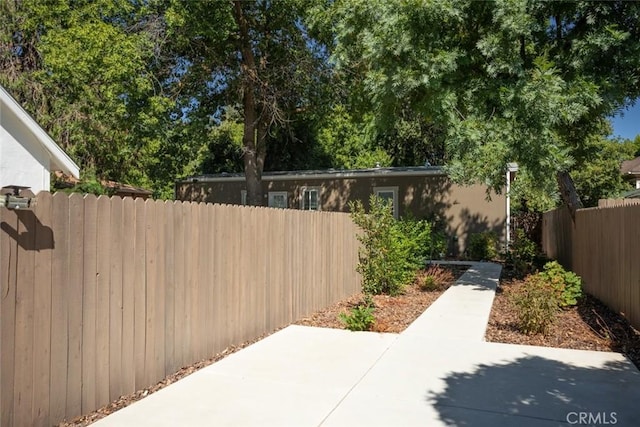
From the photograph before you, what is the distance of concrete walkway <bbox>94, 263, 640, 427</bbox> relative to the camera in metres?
3.69

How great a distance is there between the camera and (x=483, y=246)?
16.6 m

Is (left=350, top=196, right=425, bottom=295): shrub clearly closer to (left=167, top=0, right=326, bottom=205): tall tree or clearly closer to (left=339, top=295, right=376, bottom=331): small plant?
(left=339, top=295, right=376, bottom=331): small plant

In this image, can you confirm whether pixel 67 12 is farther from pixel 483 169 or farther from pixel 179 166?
pixel 483 169

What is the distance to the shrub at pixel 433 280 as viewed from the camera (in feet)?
34.1

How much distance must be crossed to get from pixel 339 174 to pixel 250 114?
437cm

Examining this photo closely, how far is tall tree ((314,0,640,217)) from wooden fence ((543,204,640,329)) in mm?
1246

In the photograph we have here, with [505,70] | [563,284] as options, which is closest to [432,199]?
[505,70]

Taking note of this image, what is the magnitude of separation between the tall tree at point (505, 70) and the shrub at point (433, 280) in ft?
8.58

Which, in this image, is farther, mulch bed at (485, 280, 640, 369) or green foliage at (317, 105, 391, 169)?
green foliage at (317, 105, 391, 169)

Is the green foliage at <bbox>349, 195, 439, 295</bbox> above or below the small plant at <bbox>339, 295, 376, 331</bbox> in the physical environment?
above

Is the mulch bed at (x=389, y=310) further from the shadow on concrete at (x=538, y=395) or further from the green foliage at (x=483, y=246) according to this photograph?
the green foliage at (x=483, y=246)

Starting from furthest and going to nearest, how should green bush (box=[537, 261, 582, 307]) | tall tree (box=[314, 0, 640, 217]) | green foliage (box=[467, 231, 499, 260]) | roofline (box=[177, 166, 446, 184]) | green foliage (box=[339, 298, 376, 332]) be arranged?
roofline (box=[177, 166, 446, 184])
green foliage (box=[467, 231, 499, 260])
tall tree (box=[314, 0, 640, 217])
green bush (box=[537, 261, 582, 307])
green foliage (box=[339, 298, 376, 332])

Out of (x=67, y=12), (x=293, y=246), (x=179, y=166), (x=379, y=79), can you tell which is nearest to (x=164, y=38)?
(x=67, y=12)

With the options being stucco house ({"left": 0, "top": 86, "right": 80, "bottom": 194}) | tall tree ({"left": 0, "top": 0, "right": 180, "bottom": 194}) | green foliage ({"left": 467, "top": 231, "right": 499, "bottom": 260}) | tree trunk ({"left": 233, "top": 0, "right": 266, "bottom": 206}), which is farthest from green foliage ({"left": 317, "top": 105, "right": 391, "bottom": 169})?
stucco house ({"left": 0, "top": 86, "right": 80, "bottom": 194})
